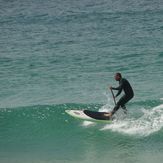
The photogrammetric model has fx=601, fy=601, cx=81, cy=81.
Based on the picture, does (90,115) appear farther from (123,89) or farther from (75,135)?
(123,89)

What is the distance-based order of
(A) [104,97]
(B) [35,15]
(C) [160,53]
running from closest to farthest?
(A) [104,97]
(C) [160,53]
(B) [35,15]

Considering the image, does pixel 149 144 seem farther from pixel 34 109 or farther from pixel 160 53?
pixel 160 53

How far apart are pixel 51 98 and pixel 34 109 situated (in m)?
1.72

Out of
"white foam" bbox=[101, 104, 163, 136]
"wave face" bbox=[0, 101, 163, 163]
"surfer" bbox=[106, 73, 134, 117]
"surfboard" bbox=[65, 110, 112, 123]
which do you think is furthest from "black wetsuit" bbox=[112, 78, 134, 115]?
"wave face" bbox=[0, 101, 163, 163]

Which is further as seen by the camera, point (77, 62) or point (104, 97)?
point (77, 62)

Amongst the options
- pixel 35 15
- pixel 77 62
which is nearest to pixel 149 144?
pixel 77 62

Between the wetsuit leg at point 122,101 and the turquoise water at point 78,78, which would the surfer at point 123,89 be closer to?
the wetsuit leg at point 122,101

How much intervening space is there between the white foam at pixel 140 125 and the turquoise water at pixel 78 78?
0.03 m

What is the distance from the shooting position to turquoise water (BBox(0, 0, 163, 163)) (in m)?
19.5

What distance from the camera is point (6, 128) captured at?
21.9m

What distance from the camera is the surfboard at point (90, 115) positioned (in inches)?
822

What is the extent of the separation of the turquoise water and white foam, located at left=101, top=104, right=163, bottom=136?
33 millimetres

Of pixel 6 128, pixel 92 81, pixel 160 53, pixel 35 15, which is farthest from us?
pixel 35 15

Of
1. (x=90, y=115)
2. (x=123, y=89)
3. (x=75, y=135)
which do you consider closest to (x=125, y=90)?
(x=123, y=89)
